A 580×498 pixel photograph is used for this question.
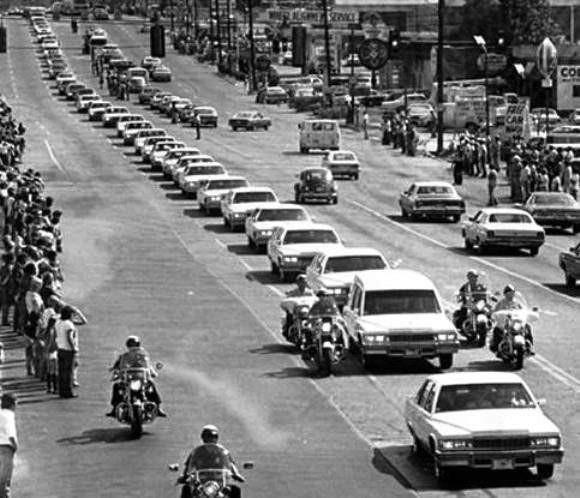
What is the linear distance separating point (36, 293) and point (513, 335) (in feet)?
24.8

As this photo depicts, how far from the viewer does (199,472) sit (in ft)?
69.6

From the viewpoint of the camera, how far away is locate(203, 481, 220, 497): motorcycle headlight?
20922 millimetres

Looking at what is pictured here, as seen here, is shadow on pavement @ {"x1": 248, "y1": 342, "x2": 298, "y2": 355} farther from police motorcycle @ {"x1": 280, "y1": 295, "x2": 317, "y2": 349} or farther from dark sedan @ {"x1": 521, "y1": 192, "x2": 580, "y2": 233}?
dark sedan @ {"x1": 521, "y1": 192, "x2": 580, "y2": 233}

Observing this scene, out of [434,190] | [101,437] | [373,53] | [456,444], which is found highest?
[456,444]

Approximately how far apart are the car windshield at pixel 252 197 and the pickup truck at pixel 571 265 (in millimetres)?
14661

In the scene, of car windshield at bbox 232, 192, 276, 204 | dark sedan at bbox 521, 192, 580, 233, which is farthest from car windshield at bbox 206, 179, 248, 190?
dark sedan at bbox 521, 192, 580, 233

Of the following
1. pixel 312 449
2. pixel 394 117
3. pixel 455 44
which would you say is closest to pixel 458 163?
pixel 394 117

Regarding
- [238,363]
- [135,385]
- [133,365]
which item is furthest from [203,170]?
[135,385]

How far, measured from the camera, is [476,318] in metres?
36.0

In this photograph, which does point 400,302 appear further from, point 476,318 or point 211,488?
point 211,488

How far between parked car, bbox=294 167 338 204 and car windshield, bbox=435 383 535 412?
4167 centimetres

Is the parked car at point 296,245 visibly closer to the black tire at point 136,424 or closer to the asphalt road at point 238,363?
the asphalt road at point 238,363

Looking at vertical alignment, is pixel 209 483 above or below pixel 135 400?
above

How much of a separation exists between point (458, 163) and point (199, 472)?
53.4 metres
